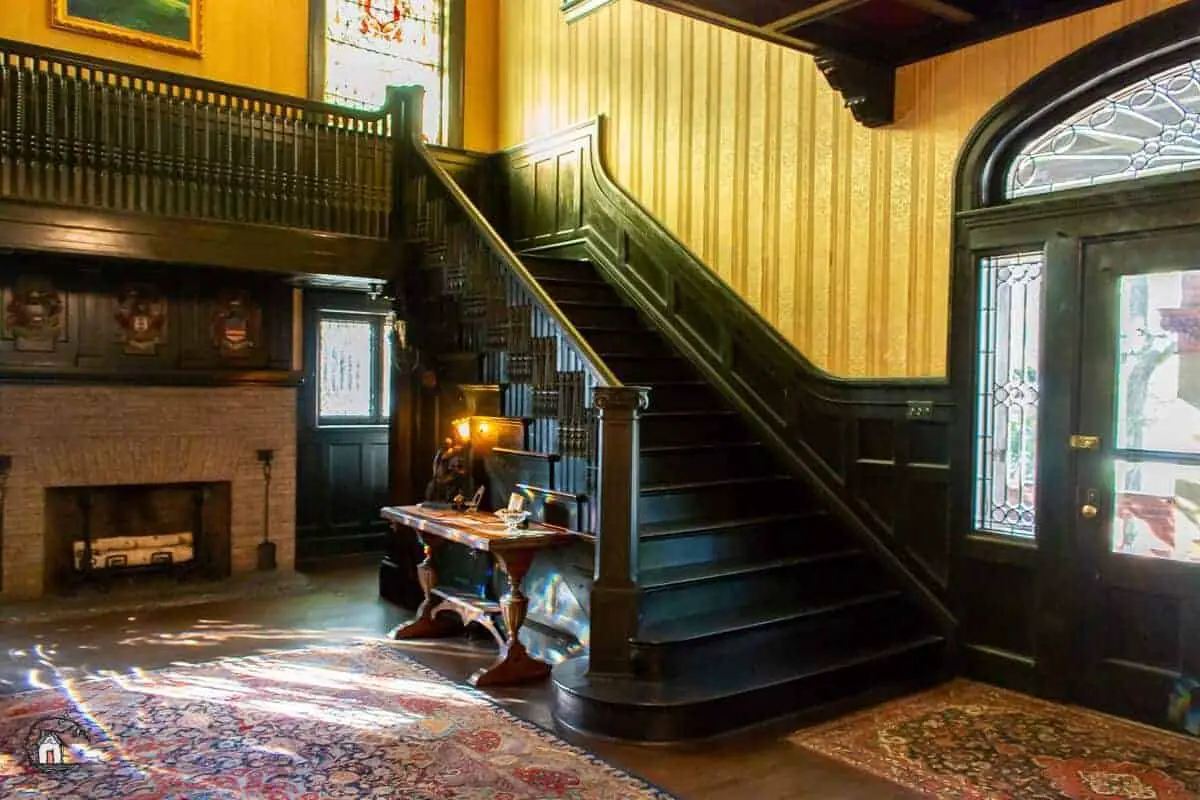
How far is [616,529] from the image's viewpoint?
4.24 metres

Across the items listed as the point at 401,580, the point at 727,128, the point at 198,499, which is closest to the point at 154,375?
the point at 198,499

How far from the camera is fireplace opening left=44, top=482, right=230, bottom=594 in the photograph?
6848 mm

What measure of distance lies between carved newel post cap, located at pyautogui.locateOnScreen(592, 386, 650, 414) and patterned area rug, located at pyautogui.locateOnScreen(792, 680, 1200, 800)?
158 cm

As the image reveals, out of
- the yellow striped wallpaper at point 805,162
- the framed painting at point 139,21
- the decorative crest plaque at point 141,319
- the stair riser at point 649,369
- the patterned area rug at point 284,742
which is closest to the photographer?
the patterned area rug at point 284,742

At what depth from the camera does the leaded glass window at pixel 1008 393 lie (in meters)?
4.69

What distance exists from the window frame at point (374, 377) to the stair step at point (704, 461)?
11.9ft

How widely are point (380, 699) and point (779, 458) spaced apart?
276 cm

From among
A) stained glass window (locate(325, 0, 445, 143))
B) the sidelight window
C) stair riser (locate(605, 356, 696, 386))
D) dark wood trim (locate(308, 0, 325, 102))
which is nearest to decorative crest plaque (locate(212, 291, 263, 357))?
the sidelight window

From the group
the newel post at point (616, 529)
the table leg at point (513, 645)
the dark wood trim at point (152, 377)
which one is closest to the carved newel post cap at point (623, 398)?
the newel post at point (616, 529)

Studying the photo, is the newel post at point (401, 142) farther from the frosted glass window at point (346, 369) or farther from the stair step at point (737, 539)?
the stair step at point (737, 539)

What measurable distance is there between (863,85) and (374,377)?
5.23 m

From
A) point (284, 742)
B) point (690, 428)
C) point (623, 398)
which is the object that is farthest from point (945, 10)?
point (284, 742)

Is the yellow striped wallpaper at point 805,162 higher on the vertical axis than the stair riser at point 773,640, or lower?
higher

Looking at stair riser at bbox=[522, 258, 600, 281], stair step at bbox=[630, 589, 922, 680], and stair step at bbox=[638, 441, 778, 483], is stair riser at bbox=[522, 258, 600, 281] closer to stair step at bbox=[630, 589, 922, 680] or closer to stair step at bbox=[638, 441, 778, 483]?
stair step at bbox=[638, 441, 778, 483]
